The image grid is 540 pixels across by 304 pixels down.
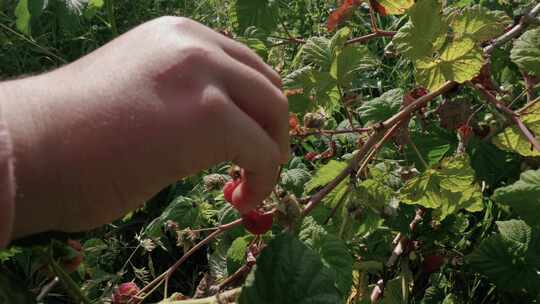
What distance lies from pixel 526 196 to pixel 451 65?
0.26 metres

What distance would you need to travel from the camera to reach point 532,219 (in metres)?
1.21

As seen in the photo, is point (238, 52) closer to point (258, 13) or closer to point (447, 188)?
point (447, 188)

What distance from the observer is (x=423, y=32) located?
3.75 feet

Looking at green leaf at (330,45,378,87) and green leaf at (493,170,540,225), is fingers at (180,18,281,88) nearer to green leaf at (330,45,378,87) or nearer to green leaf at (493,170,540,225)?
green leaf at (330,45,378,87)

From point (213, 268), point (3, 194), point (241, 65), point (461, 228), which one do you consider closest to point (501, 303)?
point (461, 228)

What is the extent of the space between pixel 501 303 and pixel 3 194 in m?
1.12

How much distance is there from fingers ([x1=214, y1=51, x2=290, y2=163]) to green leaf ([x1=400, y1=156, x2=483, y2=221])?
1.40 feet

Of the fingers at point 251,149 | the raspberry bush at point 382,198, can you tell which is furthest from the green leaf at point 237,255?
the fingers at point 251,149

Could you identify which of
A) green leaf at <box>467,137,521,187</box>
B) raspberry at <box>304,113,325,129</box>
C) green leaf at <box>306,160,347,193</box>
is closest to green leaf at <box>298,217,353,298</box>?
green leaf at <box>306,160,347,193</box>

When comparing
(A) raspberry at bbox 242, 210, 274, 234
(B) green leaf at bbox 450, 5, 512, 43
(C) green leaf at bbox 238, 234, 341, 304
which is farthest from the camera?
(B) green leaf at bbox 450, 5, 512, 43

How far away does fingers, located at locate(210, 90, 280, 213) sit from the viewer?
0.76 meters

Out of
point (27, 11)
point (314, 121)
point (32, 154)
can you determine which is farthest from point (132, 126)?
point (27, 11)

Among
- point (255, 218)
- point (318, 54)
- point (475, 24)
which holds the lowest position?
point (255, 218)

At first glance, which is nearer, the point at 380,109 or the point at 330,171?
the point at 330,171
